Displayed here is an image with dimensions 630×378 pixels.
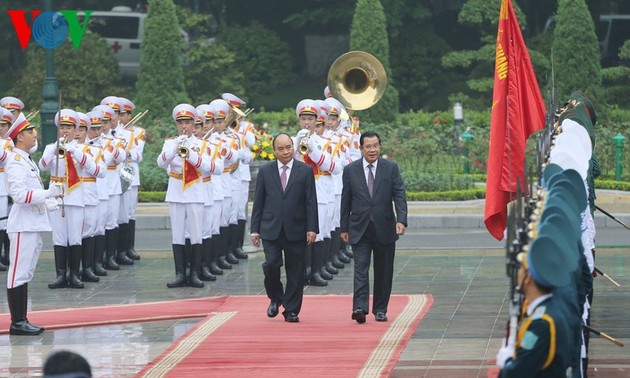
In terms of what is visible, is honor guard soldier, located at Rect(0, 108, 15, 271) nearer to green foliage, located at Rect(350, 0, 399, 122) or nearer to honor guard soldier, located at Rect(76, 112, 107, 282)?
honor guard soldier, located at Rect(76, 112, 107, 282)

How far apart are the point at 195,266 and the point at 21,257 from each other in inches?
144

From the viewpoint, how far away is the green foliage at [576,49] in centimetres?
3275

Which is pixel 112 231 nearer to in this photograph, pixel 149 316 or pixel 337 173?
pixel 337 173

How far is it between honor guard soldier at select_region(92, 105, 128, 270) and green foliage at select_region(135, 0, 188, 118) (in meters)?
18.2

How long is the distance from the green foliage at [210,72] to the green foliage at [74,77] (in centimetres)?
224

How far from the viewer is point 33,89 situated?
38.0 meters

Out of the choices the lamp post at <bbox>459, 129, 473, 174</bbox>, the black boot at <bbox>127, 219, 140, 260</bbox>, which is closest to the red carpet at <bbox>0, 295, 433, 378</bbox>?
the black boot at <bbox>127, 219, 140, 260</bbox>

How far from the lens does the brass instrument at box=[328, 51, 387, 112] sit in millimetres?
19672

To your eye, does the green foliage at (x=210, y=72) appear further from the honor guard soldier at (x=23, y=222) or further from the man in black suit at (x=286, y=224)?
the honor guard soldier at (x=23, y=222)

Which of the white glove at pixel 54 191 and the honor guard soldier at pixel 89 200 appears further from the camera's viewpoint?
the honor guard soldier at pixel 89 200

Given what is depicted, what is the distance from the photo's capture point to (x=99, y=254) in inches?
699

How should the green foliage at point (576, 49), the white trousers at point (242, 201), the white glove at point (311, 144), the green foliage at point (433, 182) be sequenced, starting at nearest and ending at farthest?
the white glove at point (311, 144)
the white trousers at point (242, 201)
the green foliage at point (433, 182)
the green foliage at point (576, 49)

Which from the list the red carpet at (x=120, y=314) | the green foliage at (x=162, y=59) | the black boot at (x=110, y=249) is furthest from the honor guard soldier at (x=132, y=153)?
the green foliage at (x=162, y=59)

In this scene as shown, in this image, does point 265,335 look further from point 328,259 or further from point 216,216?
point 328,259
